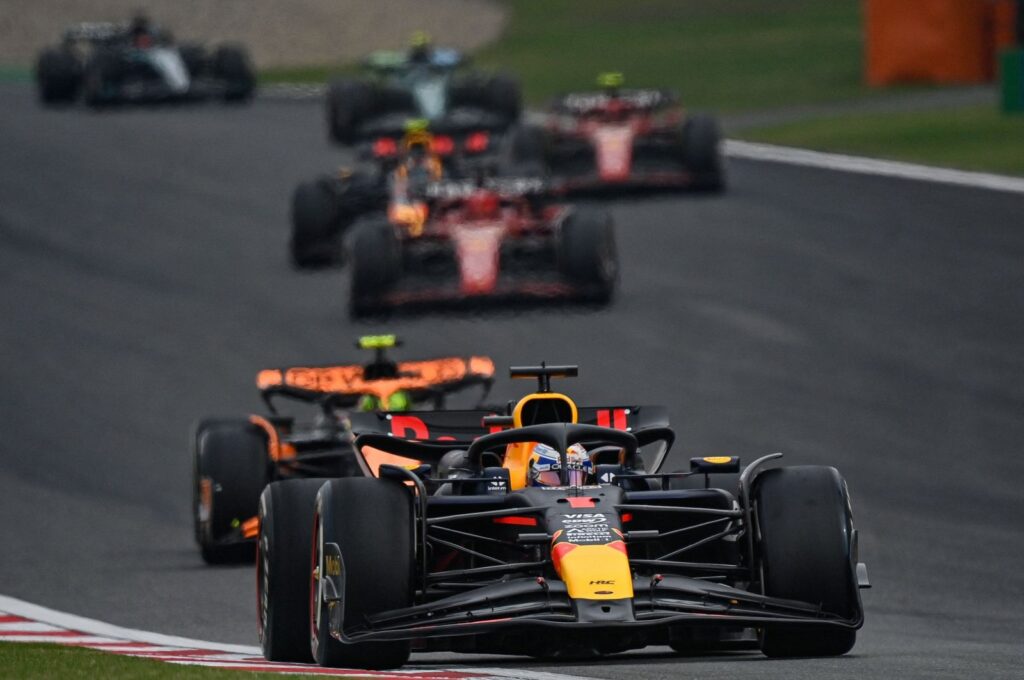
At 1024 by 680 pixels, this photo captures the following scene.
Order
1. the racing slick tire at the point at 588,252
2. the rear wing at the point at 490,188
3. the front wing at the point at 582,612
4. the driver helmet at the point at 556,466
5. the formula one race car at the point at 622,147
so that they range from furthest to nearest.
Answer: the formula one race car at the point at 622,147, the rear wing at the point at 490,188, the racing slick tire at the point at 588,252, the driver helmet at the point at 556,466, the front wing at the point at 582,612

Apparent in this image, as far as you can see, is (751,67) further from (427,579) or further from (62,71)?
(427,579)

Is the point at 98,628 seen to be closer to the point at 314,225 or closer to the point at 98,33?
the point at 314,225

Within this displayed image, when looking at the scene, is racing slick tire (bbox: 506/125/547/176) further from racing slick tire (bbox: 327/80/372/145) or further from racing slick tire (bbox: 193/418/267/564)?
racing slick tire (bbox: 193/418/267/564)

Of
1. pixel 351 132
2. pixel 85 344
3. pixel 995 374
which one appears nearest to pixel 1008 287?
pixel 995 374

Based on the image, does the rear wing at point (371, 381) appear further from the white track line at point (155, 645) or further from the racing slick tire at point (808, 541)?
the racing slick tire at point (808, 541)

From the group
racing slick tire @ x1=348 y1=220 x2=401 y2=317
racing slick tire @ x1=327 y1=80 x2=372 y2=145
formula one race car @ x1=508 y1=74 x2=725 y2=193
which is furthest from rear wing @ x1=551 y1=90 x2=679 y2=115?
racing slick tire @ x1=348 y1=220 x2=401 y2=317

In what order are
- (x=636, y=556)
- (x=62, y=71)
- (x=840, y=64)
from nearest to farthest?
1. (x=636, y=556)
2. (x=62, y=71)
3. (x=840, y=64)

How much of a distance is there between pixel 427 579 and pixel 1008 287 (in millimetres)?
16291

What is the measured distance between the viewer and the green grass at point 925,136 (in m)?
34.7

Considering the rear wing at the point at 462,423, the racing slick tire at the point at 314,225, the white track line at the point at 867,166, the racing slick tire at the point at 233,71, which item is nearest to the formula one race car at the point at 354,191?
the racing slick tire at the point at 314,225

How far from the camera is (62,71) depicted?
39844 millimetres

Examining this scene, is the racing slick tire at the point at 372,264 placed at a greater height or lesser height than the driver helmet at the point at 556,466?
lesser

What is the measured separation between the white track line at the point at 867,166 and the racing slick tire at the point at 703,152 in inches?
113

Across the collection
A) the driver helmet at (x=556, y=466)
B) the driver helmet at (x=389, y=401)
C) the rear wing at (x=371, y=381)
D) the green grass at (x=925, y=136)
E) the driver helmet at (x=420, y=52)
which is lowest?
the green grass at (x=925, y=136)
